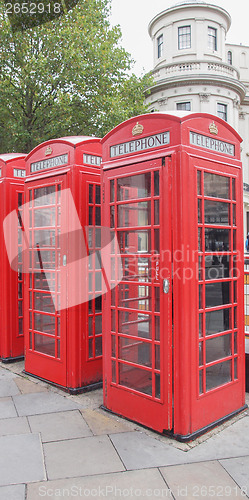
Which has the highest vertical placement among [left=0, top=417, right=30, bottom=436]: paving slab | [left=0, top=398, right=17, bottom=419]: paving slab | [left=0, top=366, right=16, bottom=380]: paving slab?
[left=0, top=417, right=30, bottom=436]: paving slab

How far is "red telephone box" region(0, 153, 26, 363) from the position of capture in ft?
19.1

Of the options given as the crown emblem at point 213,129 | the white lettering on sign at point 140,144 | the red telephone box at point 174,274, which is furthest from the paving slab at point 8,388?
the crown emblem at point 213,129

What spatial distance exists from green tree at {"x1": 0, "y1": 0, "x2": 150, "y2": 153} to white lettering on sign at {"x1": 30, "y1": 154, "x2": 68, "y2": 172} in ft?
23.1

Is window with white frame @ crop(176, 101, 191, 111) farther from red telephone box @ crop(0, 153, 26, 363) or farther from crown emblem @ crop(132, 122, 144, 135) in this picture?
crown emblem @ crop(132, 122, 144, 135)

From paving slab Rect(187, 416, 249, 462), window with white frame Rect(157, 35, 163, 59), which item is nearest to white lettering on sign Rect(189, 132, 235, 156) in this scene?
paving slab Rect(187, 416, 249, 462)

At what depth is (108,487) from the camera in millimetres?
2746

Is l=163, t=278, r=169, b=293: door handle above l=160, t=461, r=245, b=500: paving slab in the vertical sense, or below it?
above

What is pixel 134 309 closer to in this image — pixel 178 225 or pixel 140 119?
pixel 178 225

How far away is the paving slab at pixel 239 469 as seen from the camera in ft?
9.07

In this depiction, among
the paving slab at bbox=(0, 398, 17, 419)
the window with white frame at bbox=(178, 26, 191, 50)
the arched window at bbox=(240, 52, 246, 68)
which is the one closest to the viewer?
the paving slab at bbox=(0, 398, 17, 419)

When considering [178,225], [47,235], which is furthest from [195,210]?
[47,235]

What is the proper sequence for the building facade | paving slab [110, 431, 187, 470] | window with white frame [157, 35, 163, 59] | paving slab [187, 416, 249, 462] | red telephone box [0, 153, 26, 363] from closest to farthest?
1. paving slab [110, 431, 187, 470]
2. paving slab [187, 416, 249, 462]
3. red telephone box [0, 153, 26, 363]
4. the building facade
5. window with white frame [157, 35, 163, 59]

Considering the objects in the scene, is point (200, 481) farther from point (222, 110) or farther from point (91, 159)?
point (222, 110)

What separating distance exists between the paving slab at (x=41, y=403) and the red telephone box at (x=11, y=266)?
1.50 m
